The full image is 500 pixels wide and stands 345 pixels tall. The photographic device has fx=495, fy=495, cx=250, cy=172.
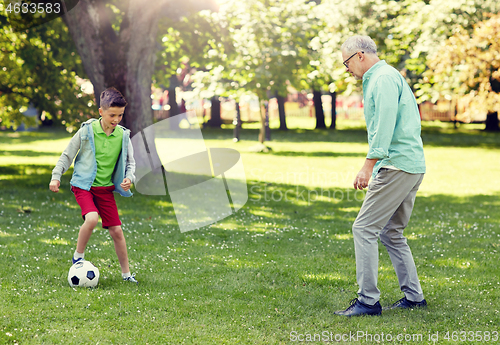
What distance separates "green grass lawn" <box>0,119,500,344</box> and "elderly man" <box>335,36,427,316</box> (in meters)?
0.66

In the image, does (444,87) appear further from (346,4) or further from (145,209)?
(145,209)

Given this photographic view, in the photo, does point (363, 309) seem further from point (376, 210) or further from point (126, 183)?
point (126, 183)

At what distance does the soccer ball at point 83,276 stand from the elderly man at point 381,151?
271 cm

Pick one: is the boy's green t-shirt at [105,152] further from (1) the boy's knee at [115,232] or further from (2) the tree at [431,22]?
(2) the tree at [431,22]

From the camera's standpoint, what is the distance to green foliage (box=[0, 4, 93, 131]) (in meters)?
14.5

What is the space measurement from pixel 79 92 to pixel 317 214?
9.47 metres

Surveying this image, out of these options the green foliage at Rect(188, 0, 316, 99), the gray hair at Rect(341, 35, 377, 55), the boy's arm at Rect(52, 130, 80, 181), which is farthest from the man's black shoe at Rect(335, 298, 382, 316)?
the green foliage at Rect(188, 0, 316, 99)

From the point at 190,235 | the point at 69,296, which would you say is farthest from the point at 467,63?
the point at 69,296

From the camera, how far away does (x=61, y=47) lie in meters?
14.8

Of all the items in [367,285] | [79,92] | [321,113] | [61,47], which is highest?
A: [61,47]

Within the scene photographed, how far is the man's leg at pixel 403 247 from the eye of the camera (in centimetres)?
445

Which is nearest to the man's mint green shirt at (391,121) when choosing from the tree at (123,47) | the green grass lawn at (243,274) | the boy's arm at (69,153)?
the green grass lawn at (243,274)

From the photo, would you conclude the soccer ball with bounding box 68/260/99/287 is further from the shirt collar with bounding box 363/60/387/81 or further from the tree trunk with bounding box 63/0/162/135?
the tree trunk with bounding box 63/0/162/135

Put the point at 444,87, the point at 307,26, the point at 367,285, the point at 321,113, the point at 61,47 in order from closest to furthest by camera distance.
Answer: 1. the point at 367,285
2. the point at 61,47
3. the point at 307,26
4. the point at 444,87
5. the point at 321,113
